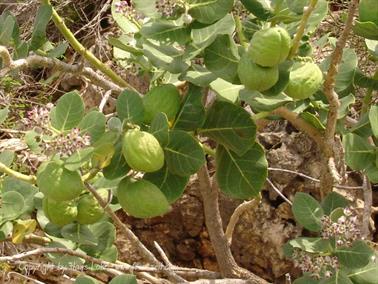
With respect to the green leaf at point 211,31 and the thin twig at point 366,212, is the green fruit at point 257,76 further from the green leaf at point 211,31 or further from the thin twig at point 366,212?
the thin twig at point 366,212

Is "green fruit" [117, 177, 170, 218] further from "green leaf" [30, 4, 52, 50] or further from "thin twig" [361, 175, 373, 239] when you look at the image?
"thin twig" [361, 175, 373, 239]

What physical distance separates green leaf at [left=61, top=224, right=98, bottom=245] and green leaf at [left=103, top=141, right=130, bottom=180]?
39 centimetres

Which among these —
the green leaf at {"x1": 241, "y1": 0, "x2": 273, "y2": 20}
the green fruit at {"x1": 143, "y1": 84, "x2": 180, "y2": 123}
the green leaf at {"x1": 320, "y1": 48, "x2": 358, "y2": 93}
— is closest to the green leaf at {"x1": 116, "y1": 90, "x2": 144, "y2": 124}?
the green fruit at {"x1": 143, "y1": 84, "x2": 180, "y2": 123}

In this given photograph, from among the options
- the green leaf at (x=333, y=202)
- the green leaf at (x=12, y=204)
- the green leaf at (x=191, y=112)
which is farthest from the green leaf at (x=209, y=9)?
the green leaf at (x=12, y=204)

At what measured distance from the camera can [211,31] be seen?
3.72 ft

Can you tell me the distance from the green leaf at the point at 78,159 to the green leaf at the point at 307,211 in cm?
43

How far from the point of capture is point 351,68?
1.41m

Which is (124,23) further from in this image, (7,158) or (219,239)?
(219,239)

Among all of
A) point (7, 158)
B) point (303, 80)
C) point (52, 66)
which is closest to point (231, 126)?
point (303, 80)

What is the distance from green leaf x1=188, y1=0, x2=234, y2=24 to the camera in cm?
106

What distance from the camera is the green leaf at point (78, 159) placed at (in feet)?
3.45

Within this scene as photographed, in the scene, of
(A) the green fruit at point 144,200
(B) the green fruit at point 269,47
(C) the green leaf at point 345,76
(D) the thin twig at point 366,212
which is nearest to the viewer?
(B) the green fruit at point 269,47

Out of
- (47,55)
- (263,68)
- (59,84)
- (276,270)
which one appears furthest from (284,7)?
(59,84)

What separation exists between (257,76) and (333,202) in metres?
0.44
